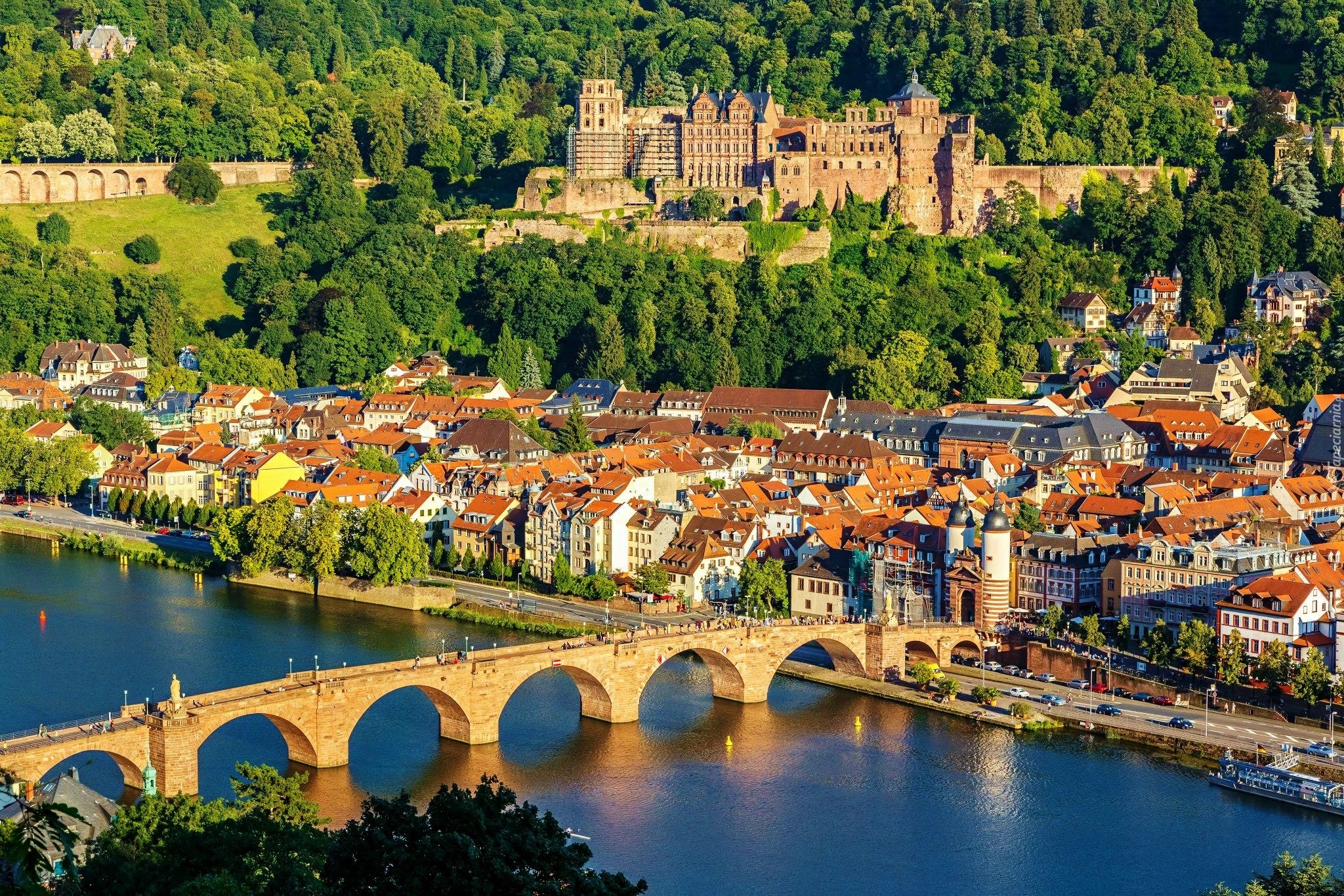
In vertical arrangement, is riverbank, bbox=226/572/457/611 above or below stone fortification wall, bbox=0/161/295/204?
below

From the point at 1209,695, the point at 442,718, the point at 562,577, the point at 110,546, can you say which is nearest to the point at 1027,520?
the point at 1209,695

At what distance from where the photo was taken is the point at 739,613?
50.6 m

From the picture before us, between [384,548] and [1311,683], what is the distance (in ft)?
76.4

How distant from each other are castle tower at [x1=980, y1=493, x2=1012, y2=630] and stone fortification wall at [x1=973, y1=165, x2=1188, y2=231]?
36.2 meters

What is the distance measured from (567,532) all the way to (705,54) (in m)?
48.8

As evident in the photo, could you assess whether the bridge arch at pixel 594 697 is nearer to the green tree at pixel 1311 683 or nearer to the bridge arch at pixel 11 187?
the green tree at pixel 1311 683

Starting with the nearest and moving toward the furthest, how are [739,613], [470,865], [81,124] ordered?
[470,865] < [739,613] < [81,124]

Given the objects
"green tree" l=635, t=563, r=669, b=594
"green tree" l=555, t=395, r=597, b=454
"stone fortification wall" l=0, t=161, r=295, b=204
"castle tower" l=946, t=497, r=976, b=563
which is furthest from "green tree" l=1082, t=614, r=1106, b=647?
"stone fortification wall" l=0, t=161, r=295, b=204

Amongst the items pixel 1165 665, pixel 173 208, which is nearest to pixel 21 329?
pixel 173 208

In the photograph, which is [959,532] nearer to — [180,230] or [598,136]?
[598,136]

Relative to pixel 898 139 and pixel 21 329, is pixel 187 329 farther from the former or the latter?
pixel 898 139

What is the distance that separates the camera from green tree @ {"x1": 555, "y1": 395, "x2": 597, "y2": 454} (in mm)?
66688

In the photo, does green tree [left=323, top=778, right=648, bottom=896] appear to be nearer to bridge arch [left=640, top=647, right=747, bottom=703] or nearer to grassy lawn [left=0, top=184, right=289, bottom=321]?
bridge arch [left=640, top=647, right=747, bottom=703]

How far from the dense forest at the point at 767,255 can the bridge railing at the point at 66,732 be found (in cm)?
4077
